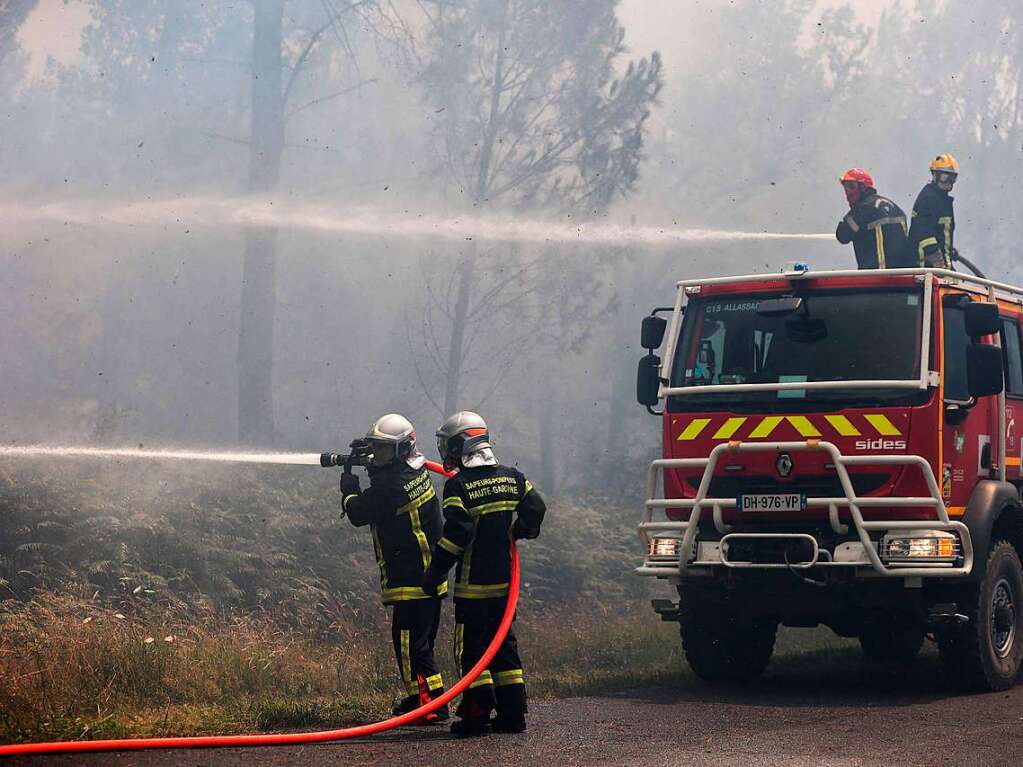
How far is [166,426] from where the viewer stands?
23875mm

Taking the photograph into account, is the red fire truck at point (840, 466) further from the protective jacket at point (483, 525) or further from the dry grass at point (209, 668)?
the protective jacket at point (483, 525)

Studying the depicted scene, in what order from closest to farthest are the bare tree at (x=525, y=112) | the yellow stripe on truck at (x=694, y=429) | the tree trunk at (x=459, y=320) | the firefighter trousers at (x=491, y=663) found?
the firefighter trousers at (x=491, y=663), the yellow stripe on truck at (x=694, y=429), the bare tree at (x=525, y=112), the tree trunk at (x=459, y=320)

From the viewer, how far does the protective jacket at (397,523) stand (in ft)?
26.1

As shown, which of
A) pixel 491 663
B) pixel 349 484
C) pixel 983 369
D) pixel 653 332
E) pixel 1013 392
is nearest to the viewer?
pixel 491 663

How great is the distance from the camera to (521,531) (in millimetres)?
7801

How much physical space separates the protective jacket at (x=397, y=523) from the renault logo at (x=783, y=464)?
2.47 meters

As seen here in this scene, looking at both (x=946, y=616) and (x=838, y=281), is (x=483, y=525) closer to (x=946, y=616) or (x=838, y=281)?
(x=946, y=616)

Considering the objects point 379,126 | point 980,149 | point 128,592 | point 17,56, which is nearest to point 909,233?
point 128,592

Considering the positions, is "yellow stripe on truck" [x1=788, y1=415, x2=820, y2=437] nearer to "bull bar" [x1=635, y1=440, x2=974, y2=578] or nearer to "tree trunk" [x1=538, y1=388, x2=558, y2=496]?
"bull bar" [x1=635, y1=440, x2=974, y2=578]

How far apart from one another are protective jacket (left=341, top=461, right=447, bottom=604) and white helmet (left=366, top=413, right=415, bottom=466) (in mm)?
60

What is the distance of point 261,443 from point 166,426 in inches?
161

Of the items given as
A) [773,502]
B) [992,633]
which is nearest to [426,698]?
[773,502]

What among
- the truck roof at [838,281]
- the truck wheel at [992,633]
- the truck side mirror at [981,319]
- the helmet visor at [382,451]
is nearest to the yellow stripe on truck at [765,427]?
the truck roof at [838,281]

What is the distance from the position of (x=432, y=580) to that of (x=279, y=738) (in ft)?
4.25
